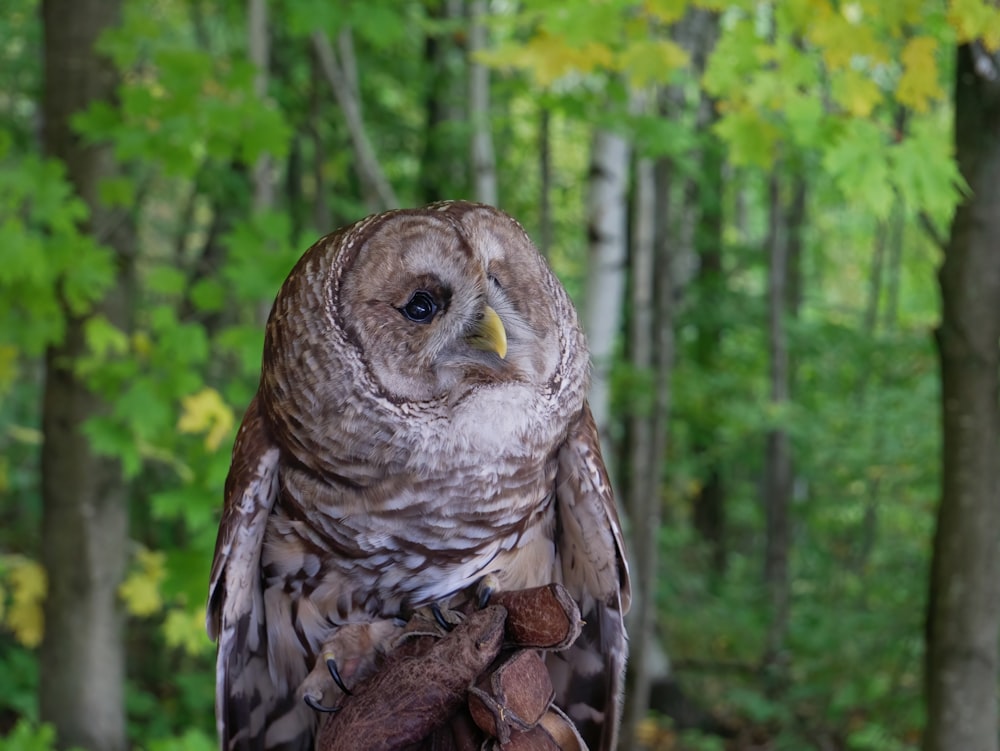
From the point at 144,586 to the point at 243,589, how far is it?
3258 mm

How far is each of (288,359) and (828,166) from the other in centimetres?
200

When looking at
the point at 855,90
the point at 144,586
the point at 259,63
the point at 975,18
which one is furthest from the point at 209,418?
A: the point at 975,18

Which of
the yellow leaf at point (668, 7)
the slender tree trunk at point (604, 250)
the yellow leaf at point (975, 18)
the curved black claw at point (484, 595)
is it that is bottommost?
the curved black claw at point (484, 595)

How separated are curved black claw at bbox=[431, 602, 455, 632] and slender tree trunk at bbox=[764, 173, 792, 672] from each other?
5890 millimetres

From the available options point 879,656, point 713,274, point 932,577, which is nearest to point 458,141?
point 713,274

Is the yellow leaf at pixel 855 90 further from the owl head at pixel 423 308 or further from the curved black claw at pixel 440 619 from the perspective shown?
the curved black claw at pixel 440 619

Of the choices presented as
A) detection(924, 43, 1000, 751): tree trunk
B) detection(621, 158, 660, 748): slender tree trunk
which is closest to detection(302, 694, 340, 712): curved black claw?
detection(924, 43, 1000, 751): tree trunk

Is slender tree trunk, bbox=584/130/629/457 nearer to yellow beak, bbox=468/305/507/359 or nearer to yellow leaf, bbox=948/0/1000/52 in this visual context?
yellow leaf, bbox=948/0/1000/52

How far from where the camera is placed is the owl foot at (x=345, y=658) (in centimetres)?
213

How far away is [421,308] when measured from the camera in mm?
1950

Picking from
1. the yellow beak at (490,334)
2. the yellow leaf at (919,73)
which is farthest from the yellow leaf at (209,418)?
the yellow leaf at (919,73)

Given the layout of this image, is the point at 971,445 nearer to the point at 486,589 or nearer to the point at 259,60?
the point at 486,589

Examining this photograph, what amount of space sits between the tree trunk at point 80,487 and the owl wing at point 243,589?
9.66 ft

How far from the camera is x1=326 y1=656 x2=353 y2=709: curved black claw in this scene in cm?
207
